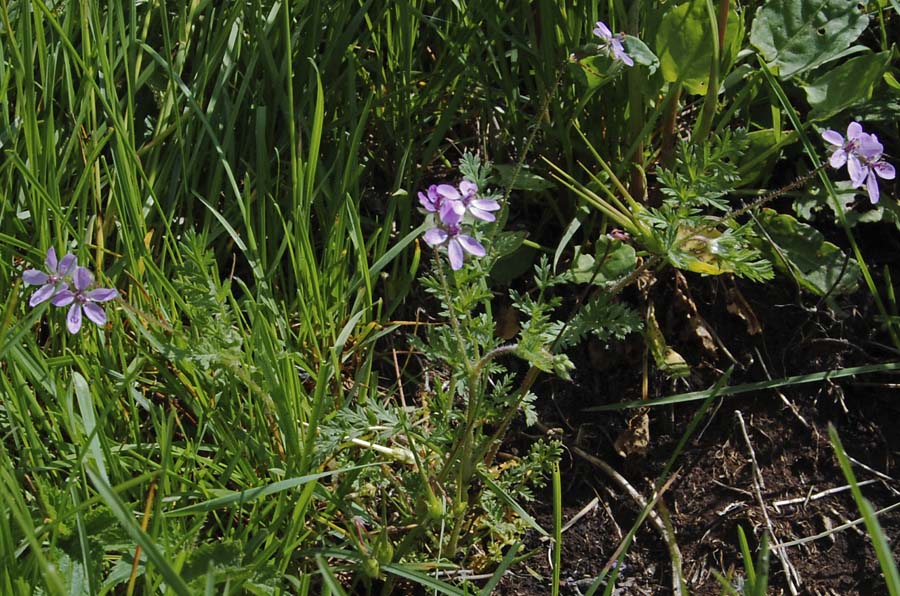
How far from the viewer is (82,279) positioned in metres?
1.32

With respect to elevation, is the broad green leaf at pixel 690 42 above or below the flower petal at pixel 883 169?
above

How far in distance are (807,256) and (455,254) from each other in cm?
99

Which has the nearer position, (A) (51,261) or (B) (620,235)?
(A) (51,261)

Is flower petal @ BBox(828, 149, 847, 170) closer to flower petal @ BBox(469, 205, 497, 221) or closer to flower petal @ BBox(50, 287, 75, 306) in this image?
flower petal @ BBox(469, 205, 497, 221)

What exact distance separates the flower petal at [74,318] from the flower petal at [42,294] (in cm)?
4

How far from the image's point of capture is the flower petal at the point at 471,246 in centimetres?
130

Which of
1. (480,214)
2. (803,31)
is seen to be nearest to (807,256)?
(803,31)

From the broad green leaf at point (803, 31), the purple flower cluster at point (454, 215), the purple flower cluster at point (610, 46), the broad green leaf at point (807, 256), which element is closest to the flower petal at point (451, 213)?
the purple flower cluster at point (454, 215)

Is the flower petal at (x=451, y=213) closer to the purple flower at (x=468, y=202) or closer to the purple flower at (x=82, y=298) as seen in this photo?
the purple flower at (x=468, y=202)

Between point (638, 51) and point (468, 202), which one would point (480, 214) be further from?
point (638, 51)

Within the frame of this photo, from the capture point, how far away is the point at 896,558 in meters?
1.72

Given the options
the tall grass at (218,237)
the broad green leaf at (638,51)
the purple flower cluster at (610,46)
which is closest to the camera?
the tall grass at (218,237)

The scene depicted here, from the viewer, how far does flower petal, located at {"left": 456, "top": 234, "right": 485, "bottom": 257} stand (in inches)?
51.3

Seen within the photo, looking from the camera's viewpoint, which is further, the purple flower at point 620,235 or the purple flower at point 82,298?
the purple flower at point 620,235
